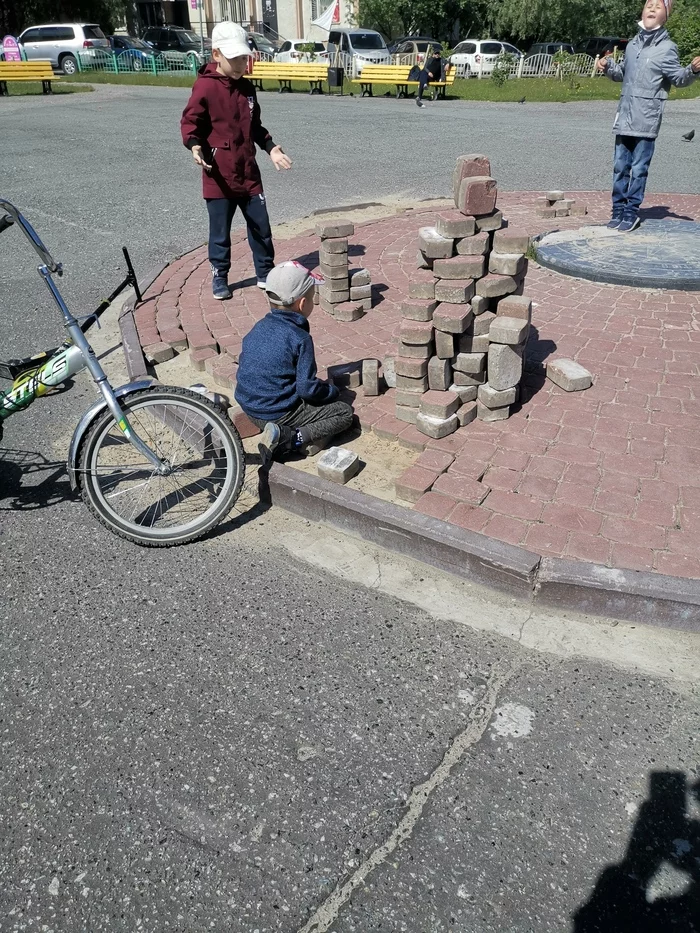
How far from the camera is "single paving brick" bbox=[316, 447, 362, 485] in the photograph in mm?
3865

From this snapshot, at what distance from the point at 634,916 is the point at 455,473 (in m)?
2.23

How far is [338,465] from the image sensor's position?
388cm

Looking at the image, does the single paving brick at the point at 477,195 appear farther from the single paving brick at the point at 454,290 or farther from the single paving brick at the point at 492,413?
the single paving brick at the point at 492,413

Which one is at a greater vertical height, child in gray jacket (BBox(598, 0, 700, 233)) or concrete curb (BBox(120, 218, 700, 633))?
child in gray jacket (BBox(598, 0, 700, 233))

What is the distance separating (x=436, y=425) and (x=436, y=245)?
1052mm

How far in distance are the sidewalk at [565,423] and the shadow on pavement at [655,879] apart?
1.14 m

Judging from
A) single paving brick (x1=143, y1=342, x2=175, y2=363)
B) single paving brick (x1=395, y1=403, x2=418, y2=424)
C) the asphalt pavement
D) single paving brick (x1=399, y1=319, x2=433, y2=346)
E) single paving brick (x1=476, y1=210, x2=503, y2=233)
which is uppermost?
single paving brick (x1=476, y1=210, x2=503, y2=233)

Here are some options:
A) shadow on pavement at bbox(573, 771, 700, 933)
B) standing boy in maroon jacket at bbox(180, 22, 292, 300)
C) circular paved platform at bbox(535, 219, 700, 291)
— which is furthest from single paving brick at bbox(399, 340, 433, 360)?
circular paved platform at bbox(535, 219, 700, 291)

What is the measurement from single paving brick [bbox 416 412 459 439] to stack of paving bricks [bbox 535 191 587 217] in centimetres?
576

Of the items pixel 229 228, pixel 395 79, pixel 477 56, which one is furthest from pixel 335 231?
pixel 477 56

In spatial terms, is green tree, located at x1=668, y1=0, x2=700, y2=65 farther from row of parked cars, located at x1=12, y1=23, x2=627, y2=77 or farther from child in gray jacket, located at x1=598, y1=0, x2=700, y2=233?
child in gray jacket, located at x1=598, y1=0, x2=700, y2=233

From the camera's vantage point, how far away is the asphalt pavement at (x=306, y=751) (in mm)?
2131

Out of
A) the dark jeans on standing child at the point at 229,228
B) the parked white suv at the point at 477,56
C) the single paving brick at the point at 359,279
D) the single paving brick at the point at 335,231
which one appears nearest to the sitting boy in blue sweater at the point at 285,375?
the single paving brick at the point at 335,231

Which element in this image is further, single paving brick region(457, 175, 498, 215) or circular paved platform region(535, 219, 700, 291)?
circular paved platform region(535, 219, 700, 291)
